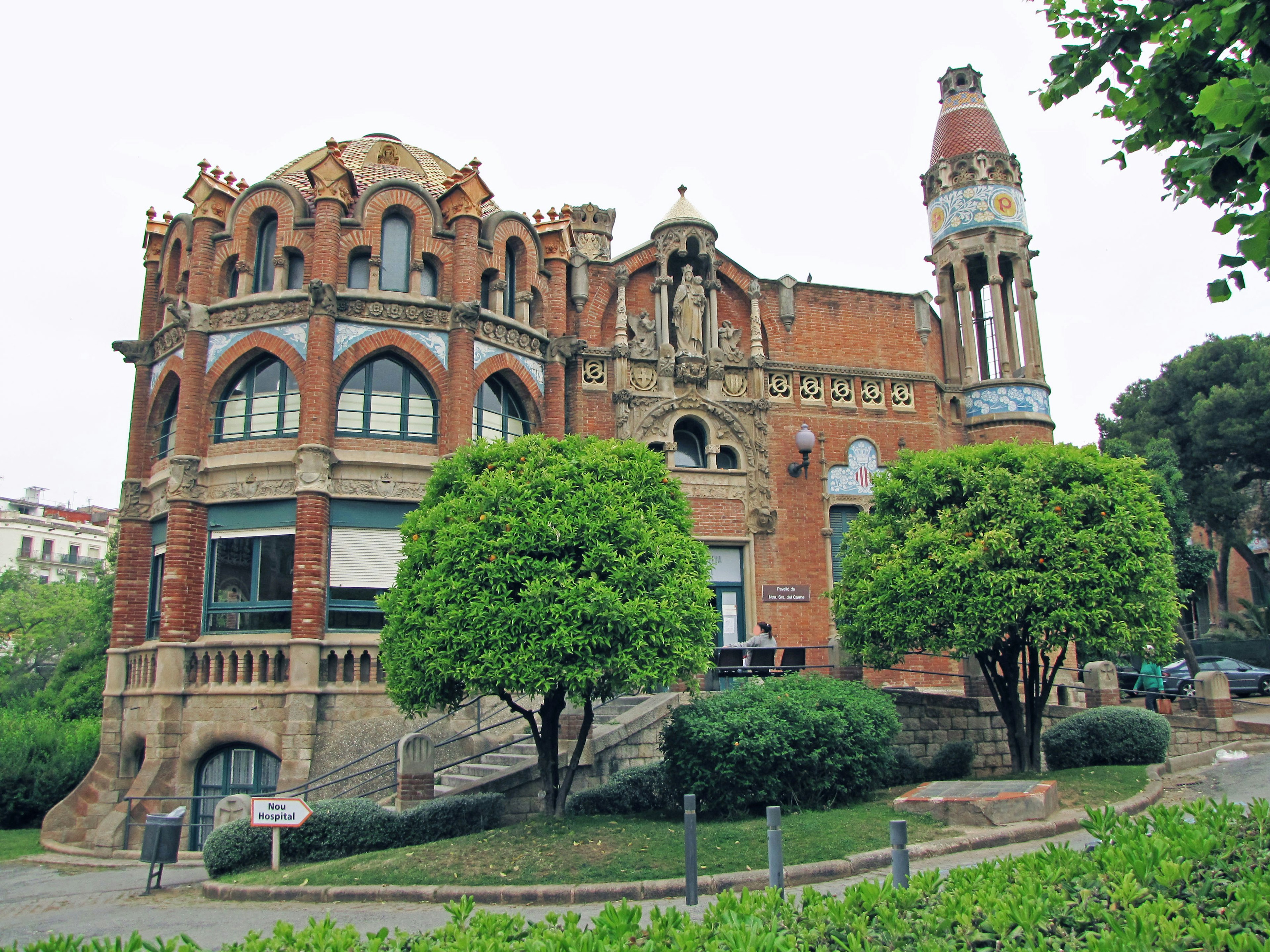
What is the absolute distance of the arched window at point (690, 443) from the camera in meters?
24.1

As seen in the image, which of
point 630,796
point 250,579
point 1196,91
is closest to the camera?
point 1196,91

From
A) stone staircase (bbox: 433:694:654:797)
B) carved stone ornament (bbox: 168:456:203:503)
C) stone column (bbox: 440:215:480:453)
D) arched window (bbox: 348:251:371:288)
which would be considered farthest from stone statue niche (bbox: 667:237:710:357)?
carved stone ornament (bbox: 168:456:203:503)

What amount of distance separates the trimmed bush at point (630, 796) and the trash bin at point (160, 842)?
18.0ft

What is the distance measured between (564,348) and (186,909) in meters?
14.6

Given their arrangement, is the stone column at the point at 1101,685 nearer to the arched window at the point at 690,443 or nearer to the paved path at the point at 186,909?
the paved path at the point at 186,909

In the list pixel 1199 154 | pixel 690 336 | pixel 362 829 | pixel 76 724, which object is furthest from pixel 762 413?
pixel 76 724

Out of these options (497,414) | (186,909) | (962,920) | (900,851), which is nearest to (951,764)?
(900,851)

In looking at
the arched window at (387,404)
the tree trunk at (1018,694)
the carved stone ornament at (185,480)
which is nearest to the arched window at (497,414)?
the arched window at (387,404)

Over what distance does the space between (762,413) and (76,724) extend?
20032 mm

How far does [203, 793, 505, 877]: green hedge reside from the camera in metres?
13.2

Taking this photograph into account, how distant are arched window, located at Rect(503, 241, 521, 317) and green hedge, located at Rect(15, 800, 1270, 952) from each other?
1849cm

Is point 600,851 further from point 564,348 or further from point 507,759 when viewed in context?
point 564,348

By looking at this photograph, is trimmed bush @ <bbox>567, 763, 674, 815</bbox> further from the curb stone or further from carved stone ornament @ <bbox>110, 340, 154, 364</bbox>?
carved stone ornament @ <bbox>110, 340, 154, 364</bbox>

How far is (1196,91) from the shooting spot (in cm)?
716
